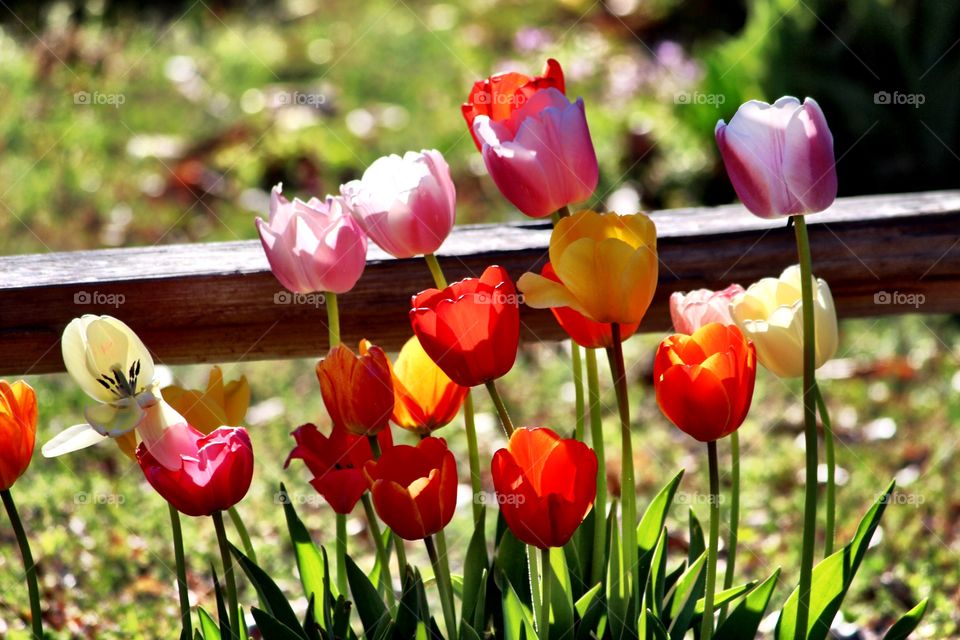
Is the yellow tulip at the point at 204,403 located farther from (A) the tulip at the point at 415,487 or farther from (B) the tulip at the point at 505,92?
(B) the tulip at the point at 505,92

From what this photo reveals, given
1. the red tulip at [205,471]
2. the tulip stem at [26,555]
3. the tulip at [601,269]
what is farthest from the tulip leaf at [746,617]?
the tulip stem at [26,555]

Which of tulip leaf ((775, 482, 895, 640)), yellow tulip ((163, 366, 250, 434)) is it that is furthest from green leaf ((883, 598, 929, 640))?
yellow tulip ((163, 366, 250, 434))

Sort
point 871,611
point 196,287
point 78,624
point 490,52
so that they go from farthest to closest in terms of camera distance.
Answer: point 490,52, point 871,611, point 78,624, point 196,287

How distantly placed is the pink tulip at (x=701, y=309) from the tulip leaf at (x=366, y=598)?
49cm

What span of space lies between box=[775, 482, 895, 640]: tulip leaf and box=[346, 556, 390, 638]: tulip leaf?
487 millimetres

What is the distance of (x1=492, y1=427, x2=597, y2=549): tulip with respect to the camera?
1.12 meters

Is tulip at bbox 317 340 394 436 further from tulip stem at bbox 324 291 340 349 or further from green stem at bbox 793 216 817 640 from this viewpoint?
green stem at bbox 793 216 817 640

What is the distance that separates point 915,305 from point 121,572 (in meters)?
1.60

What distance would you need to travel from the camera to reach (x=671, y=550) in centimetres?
240

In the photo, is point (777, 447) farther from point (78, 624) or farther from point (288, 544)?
point (78, 624)

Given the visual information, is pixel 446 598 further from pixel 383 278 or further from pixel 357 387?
pixel 383 278

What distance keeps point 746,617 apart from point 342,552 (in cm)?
50

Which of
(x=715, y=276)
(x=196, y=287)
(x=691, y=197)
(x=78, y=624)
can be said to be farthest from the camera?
(x=691, y=197)

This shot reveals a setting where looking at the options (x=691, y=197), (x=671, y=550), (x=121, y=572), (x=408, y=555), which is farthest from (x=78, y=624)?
(x=691, y=197)
